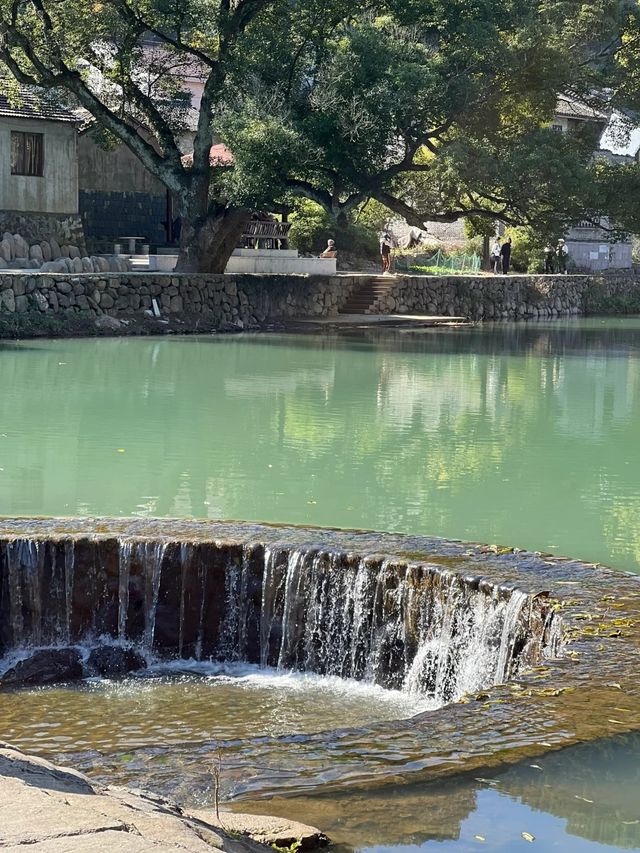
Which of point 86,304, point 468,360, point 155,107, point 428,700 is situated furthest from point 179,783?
point 155,107

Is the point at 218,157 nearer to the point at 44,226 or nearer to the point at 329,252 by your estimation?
Result: the point at 44,226

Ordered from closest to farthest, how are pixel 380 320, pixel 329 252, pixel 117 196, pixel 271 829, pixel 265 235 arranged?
pixel 271 829 → pixel 380 320 → pixel 117 196 → pixel 265 235 → pixel 329 252

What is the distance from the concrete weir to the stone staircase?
91.2 feet

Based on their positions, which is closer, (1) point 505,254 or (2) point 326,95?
(2) point 326,95

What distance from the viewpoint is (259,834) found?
18.3 feet

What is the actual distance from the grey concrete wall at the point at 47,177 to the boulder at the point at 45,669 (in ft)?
92.5

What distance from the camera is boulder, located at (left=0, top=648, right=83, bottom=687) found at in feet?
32.7

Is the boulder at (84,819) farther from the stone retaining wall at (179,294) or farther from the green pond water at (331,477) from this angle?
the stone retaining wall at (179,294)

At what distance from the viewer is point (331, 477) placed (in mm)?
15797

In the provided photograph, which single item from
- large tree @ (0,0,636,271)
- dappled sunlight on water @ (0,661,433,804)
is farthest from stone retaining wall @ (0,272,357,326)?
dappled sunlight on water @ (0,661,433,804)

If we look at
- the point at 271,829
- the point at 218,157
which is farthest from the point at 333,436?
the point at 218,157

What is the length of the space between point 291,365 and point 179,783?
67.2 ft

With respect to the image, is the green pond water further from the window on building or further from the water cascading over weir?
the window on building

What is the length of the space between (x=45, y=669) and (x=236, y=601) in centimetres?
154
